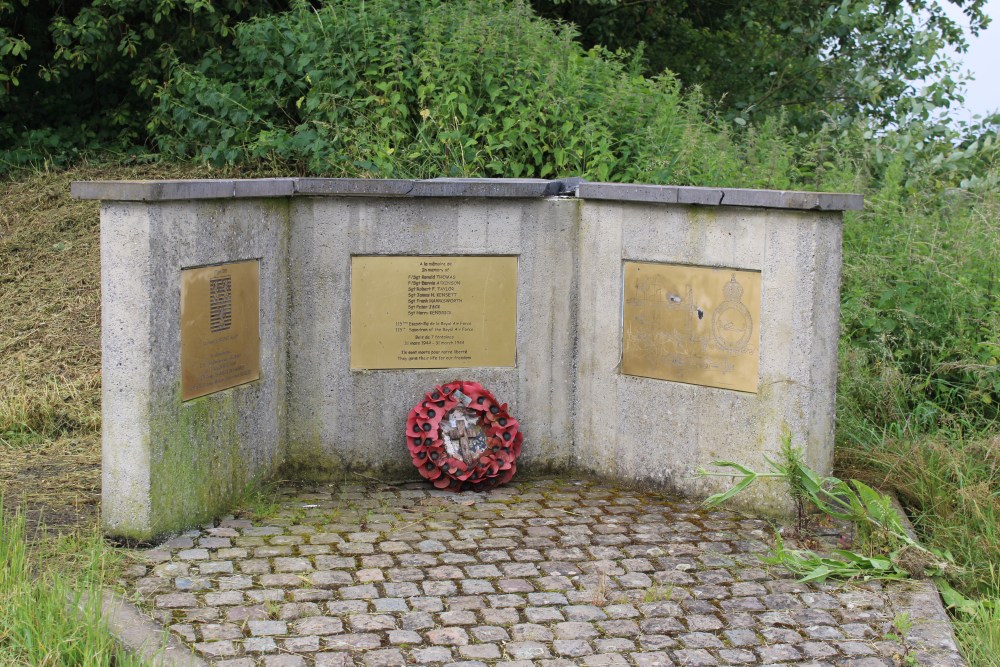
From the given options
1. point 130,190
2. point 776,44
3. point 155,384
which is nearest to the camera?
point 130,190

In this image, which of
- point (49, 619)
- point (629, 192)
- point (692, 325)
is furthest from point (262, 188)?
point (49, 619)

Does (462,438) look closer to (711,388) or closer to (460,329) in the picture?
(460,329)

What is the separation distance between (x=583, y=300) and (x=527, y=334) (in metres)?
0.37

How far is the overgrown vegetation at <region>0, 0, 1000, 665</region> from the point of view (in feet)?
21.0

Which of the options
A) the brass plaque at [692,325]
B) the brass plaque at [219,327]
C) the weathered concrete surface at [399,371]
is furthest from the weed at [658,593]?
the brass plaque at [219,327]

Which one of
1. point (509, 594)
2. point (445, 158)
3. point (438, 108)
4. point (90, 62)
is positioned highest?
point (90, 62)

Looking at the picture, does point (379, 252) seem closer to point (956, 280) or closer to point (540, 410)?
point (540, 410)

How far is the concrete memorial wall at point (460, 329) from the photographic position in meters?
5.09

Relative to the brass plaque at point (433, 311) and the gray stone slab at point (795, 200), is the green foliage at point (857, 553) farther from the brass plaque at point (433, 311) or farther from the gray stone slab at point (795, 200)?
the brass plaque at point (433, 311)

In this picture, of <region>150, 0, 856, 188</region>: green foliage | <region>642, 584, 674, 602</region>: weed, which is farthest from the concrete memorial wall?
<region>150, 0, 856, 188</region>: green foliage

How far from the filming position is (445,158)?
26.7ft

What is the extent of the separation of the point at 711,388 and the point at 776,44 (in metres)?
9.50

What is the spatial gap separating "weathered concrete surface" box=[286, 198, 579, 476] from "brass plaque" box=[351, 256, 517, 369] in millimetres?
50

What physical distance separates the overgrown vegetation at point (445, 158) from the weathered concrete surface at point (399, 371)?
4.23 feet
